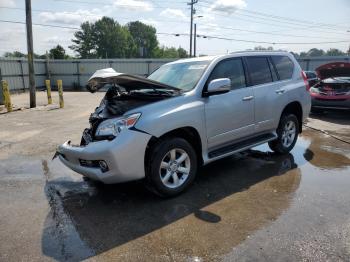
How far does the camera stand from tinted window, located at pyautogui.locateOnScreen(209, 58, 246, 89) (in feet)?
16.4

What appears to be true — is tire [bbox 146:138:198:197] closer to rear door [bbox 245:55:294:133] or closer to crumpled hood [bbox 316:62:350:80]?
rear door [bbox 245:55:294:133]

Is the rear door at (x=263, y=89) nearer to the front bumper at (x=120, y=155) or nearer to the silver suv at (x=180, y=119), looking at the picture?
the silver suv at (x=180, y=119)

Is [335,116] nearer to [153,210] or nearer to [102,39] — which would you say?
[153,210]

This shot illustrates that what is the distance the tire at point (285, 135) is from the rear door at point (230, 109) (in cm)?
97

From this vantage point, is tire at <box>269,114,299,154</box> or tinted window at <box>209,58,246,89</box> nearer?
tinted window at <box>209,58,246,89</box>

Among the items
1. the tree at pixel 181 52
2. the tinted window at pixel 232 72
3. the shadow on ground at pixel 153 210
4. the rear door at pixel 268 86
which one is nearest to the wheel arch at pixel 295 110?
the rear door at pixel 268 86

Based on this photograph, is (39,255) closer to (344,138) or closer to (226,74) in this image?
(226,74)

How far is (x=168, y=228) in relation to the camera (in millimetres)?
3656

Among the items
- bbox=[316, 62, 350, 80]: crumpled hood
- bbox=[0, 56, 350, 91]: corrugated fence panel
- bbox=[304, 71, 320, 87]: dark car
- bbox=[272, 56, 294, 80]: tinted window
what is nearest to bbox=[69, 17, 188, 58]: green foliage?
bbox=[0, 56, 350, 91]: corrugated fence panel

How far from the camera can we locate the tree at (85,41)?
8994 centimetres

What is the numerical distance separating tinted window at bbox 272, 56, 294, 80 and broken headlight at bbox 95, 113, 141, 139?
3.16m

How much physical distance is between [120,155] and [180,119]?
0.91 m

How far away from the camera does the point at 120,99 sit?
4.74 metres

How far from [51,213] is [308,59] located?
2385cm
